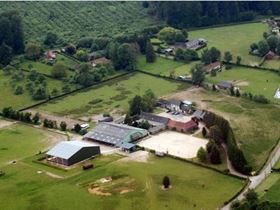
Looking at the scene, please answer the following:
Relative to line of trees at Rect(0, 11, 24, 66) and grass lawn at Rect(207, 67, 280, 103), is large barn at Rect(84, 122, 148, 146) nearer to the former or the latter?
grass lawn at Rect(207, 67, 280, 103)

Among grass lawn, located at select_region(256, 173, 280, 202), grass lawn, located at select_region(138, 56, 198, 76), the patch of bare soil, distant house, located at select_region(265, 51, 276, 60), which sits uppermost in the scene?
grass lawn, located at select_region(256, 173, 280, 202)

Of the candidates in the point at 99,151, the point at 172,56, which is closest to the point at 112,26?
the point at 172,56

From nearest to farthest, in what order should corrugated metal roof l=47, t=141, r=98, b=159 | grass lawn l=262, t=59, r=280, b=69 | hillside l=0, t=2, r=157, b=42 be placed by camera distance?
corrugated metal roof l=47, t=141, r=98, b=159
grass lawn l=262, t=59, r=280, b=69
hillside l=0, t=2, r=157, b=42

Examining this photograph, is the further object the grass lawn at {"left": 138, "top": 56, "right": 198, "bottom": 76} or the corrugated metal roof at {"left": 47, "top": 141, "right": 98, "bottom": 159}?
the grass lawn at {"left": 138, "top": 56, "right": 198, "bottom": 76}

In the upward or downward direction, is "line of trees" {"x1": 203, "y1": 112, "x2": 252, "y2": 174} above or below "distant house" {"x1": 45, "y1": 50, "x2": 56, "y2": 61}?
above

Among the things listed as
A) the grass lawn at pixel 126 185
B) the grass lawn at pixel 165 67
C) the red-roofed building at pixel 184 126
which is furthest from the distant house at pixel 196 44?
the grass lawn at pixel 126 185

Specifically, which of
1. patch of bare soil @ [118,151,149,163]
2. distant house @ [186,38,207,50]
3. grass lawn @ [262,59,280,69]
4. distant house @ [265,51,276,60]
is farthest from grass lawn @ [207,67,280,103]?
patch of bare soil @ [118,151,149,163]

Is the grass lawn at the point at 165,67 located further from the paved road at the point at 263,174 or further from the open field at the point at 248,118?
the paved road at the point at 263,174
